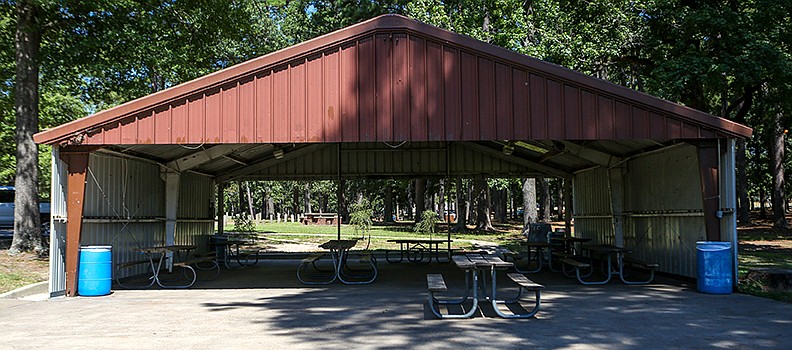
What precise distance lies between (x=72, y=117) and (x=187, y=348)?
66.8 feet

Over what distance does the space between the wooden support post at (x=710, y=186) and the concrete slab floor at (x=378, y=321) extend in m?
1.06

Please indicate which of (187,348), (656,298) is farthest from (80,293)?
(656,298)

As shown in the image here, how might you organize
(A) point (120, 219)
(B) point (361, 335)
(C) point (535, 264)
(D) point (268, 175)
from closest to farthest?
(B) point (361, 335)
(A) point (120, 219)
(C) point (535, 264)
(D) point (268, 175)

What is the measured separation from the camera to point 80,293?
1020cm

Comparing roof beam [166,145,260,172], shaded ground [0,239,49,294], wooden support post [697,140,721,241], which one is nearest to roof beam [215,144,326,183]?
roof beam [166,145,260,172]

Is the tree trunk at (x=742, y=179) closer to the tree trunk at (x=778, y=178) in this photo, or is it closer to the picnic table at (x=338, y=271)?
the tree trunk at (x=778, y=178)

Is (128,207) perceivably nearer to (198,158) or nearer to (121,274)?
(121,274)

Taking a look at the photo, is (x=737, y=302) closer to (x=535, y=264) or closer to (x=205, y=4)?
(x=535, y=264)

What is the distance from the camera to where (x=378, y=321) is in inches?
303

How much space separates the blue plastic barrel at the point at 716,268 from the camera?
9820 mm

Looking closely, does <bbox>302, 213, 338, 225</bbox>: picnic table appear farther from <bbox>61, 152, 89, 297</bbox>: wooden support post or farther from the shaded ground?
<bbox>61, 152, 89, 297</bbox>: wooden support post

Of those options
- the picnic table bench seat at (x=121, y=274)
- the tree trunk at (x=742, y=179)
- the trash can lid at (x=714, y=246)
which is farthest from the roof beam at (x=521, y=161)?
the tree trunk at (x=742, y=179)

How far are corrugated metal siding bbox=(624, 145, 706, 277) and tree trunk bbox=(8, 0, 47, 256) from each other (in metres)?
13.2

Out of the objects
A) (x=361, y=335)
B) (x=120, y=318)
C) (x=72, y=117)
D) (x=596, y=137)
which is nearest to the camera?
(x=361, y=335)
